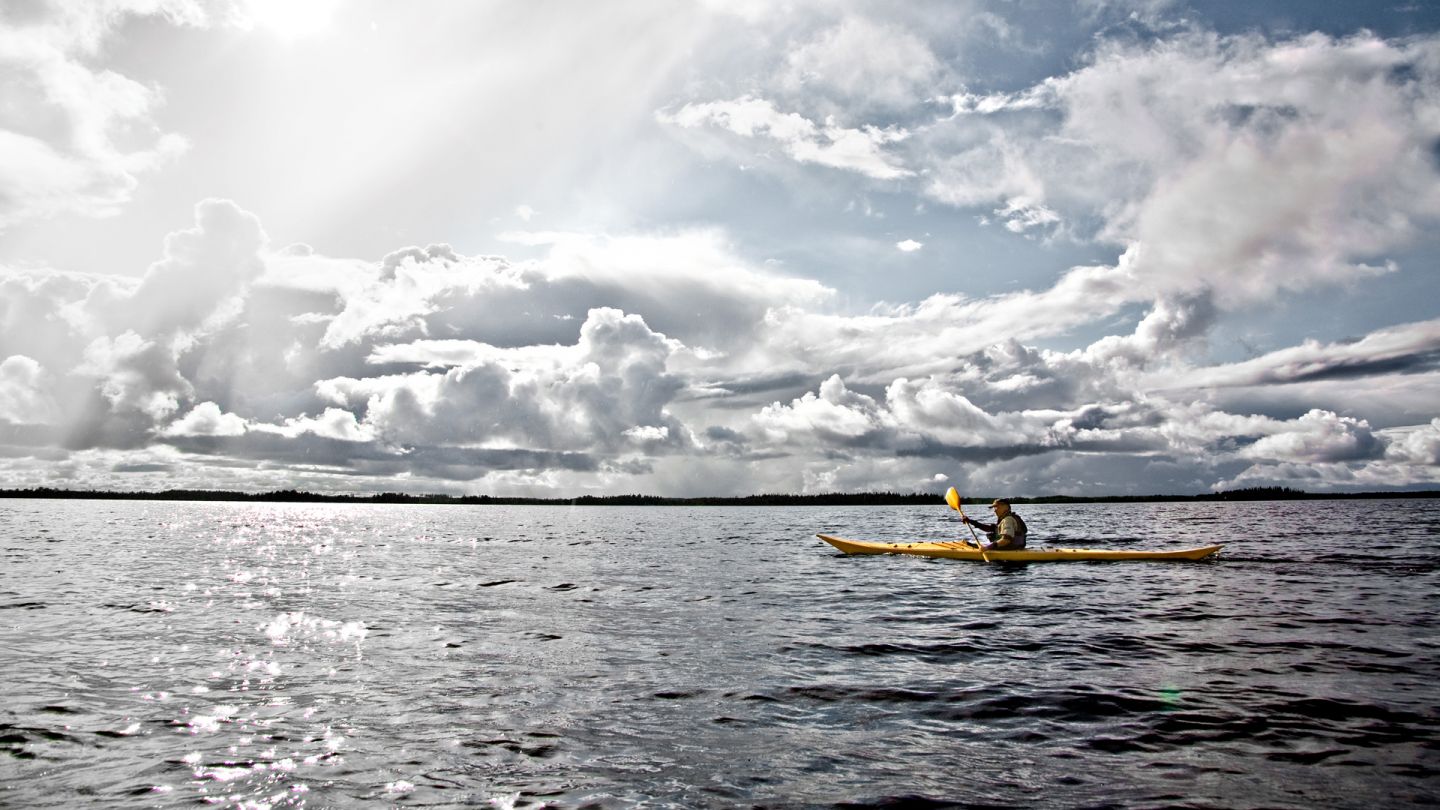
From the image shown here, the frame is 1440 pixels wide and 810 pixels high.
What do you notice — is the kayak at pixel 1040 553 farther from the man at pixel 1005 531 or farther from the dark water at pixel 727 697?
the dark water at pixel 727 697

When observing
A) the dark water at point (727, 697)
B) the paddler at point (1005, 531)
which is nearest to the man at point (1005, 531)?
Answer: the paddler at point (1005, 531)

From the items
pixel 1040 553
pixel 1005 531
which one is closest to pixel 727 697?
pixel 1005 531

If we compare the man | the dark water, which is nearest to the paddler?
the man

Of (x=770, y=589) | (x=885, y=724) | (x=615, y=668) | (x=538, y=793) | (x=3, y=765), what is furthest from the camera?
(x=770, y=589)

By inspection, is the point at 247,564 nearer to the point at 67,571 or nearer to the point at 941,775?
the point at 67,571

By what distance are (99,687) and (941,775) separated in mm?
11662

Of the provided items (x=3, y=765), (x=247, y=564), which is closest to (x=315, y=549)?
(x=247, y=564)

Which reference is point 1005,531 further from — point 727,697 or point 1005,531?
point 727,697

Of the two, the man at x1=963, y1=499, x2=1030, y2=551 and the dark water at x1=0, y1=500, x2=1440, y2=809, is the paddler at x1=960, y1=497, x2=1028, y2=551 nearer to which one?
the man at x1=963, y1=499, x2=1030, y2=551

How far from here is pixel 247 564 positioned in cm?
3441

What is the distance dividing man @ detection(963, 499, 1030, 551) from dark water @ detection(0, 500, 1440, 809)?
5374 mm

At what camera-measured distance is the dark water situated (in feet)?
24.5

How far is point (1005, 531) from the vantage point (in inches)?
1128

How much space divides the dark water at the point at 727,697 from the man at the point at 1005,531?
5374 millimetres
